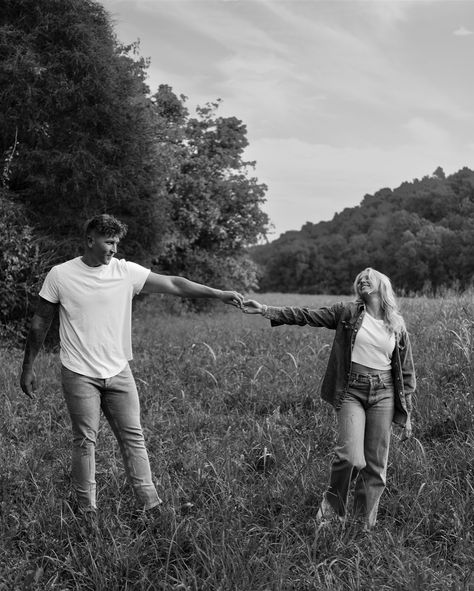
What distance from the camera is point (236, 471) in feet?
18.8

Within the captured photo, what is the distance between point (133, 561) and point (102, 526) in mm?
509

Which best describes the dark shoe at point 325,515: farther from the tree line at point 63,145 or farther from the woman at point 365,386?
the tree line at point 63,145

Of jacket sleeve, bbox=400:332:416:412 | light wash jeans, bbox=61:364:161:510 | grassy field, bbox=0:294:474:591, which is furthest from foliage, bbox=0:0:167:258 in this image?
jacket sleeve, bbox=400:332:416:412

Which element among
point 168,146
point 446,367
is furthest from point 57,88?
point 446,367

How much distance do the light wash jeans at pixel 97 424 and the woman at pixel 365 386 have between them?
4.24 feet

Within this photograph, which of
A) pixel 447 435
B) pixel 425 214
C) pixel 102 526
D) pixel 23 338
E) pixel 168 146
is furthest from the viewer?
pixel 425 214

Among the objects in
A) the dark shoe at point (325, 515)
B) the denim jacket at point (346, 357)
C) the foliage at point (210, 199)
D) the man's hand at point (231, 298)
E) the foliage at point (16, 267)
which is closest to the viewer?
the dark shoe at point (325, 515)

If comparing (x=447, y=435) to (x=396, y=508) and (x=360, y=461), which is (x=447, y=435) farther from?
(x=360, y=461)

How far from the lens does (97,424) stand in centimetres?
475

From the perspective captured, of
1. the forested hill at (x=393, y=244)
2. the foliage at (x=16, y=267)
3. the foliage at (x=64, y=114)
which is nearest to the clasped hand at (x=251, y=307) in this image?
the foliage at (x=16, y=267)

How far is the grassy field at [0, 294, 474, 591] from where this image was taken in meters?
4.12

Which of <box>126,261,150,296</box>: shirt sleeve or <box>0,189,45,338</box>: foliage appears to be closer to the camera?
<box>126,261,150,296</box>: shirt sleeve

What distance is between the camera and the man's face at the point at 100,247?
4.66 metres

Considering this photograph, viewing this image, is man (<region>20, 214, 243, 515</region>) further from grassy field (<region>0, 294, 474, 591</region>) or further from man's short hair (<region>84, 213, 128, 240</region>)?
grassy field (<region>0, 294, 474, 591</region>)
